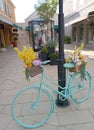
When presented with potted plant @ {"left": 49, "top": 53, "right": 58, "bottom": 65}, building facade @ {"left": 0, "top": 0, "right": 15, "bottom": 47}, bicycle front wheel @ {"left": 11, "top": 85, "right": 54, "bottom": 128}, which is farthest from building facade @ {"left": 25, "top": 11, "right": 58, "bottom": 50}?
bicycle front wheel @ {"left": 11, "top": 85, "right": 54, "bottom": 128}

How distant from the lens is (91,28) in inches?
579

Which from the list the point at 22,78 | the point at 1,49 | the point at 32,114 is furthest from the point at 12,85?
the point at 1,49

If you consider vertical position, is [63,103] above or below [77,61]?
below

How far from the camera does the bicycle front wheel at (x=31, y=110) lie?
2.86 meters

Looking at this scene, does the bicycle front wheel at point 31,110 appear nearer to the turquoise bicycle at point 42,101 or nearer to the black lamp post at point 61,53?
the turquoise bicycle at point 42,101

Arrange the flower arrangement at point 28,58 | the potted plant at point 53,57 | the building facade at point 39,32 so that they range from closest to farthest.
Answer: the flower arrangement at point 28,58 < the potted plant at point 53,57 < the building facade at point 39,32

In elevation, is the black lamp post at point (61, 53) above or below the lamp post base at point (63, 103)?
above

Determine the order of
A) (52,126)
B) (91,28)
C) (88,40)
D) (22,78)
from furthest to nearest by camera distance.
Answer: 1. (88,40)
2. (91,28)
3. (22,78)
4. (52,126)

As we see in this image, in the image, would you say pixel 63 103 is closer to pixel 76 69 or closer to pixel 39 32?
pixel 76 69

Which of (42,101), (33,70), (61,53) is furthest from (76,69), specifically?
(42,101)

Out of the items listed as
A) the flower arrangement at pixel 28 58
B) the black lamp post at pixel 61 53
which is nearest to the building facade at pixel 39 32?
the black lamp post at pixel 61 53

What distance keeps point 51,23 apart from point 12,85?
26.6ft

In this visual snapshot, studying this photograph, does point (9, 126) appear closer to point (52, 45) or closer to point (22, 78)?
point (22, 78)

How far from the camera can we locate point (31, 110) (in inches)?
134
